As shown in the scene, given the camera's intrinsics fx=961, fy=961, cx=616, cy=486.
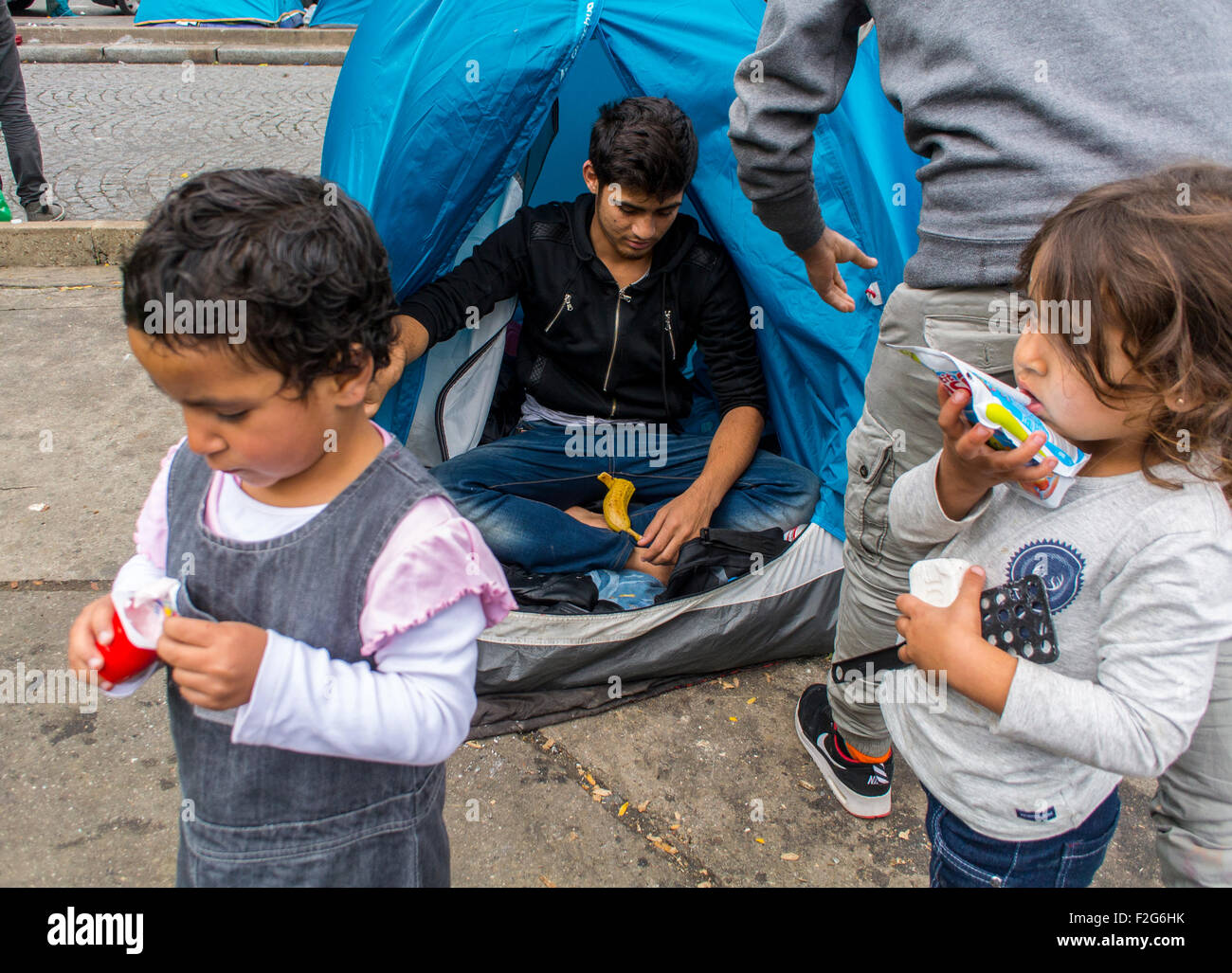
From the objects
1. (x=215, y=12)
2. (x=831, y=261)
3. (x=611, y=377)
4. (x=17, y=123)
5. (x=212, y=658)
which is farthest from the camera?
(x=215, y=12)

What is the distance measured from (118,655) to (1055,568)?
1.06 metres

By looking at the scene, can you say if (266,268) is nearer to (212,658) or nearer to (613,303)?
(212,658)

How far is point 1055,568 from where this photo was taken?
3.80 feet

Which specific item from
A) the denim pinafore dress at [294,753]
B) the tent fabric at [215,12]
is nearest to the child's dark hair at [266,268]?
the denim pinafore dress at [294,753]

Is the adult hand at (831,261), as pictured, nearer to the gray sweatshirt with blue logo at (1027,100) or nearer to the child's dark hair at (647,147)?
the gray sweatshirt with blue logo at (1027,100)

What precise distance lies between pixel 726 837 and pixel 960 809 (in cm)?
82

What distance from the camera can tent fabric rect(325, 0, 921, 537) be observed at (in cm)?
224

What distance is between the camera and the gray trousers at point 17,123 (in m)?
4.38

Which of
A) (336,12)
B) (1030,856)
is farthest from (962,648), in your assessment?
(336,12)

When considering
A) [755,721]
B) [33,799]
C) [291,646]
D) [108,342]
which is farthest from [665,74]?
[108,342]

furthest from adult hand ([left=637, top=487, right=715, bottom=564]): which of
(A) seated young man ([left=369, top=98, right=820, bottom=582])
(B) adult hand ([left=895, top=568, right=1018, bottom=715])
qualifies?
(B) adult hand ([left=895, top=568, right=1018, bottom=715])

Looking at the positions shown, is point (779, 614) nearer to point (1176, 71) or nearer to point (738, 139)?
point (738, 139)

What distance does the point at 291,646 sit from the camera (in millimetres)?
972

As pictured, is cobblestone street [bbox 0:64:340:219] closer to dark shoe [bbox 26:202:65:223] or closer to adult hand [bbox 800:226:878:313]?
dark shoe [bbox 26:202:65:223]
